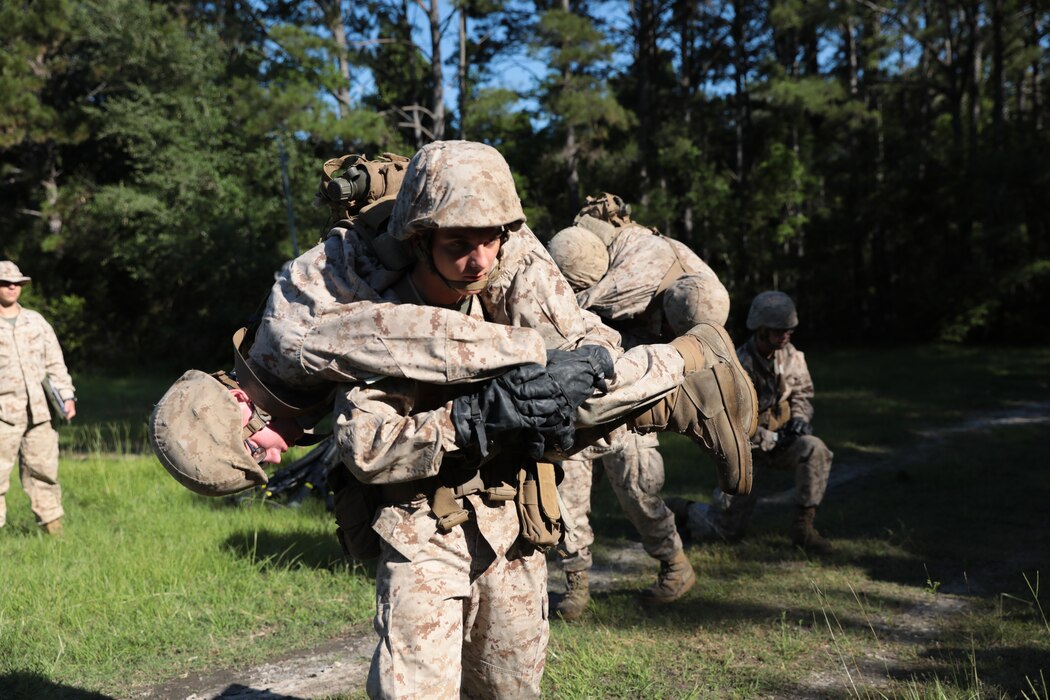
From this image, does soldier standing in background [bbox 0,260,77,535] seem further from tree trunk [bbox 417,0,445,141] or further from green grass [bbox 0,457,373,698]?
tree trunk [bbox 417,0,445,141]

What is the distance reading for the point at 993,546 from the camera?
6777 millimetres

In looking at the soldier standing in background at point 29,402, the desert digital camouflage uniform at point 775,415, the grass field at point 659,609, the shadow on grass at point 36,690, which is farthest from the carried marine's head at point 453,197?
the soldier standing in background at point 29,402

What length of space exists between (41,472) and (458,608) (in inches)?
229

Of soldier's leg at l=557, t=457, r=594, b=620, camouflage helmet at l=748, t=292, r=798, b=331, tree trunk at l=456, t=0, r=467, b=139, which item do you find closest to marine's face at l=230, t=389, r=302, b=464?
soldier's leg at l=557, t=457, r=594, b=620

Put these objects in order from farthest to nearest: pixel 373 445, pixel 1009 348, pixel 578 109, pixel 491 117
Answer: pixel 1009 348 < pixel 578 109 < pixel 491 117 < pixel 373 445

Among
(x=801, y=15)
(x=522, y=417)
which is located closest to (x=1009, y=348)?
(x=801, y=15)

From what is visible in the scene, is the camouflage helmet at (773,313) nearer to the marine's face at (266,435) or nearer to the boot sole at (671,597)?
the boot sole at (671,597)

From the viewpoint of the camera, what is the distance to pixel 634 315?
18.5 feet

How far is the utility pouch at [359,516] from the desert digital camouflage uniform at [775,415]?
4.43m

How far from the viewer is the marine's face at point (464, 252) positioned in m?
2.74

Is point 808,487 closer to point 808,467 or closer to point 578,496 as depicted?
point 808,467

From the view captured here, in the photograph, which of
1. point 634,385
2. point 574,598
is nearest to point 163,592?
point 574,598

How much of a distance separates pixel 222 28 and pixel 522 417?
1099 inches

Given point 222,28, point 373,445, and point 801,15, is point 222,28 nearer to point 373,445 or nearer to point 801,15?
point 801,15
